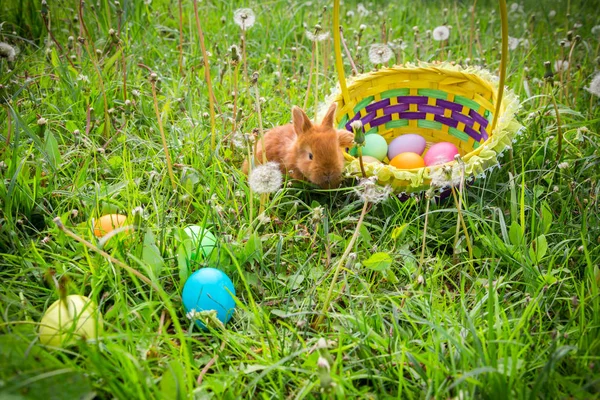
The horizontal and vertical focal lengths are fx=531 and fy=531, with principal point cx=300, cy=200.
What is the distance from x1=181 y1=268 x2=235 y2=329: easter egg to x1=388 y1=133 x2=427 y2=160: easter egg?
1.62m

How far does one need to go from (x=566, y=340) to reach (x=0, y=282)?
2023 millimetres

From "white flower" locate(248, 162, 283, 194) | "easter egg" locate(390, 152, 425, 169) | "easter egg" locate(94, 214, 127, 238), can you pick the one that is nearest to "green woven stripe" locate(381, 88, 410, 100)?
"easter egg" locate(390, 152, 425, 169)

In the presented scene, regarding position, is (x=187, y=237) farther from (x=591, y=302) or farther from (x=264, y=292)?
(x=591, y=302)

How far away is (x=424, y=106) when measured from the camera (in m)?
3.33

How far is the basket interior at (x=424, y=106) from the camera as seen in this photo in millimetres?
3076

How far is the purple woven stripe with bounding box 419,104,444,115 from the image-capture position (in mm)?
3297

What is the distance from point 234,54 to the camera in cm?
232

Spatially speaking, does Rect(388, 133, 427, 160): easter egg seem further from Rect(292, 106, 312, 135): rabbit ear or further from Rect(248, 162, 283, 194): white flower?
Rect(248, 162, 283, 194): white flower

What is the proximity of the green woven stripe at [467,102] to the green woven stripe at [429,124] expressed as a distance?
0.20 metres

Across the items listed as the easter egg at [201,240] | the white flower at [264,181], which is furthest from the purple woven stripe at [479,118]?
the easter egg at [201,240]

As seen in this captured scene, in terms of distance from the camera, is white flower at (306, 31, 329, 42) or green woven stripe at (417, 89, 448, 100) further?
green woven stripe at (417, 89, 448, 100)

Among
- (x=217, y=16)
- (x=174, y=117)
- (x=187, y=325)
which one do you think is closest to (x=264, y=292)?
(x=187, y=325)

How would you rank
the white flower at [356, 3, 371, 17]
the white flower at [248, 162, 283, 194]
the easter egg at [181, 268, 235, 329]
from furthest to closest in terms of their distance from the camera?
the white flower at [356, 3, 371, 17]
the white flower at [248, 162, 283, 194]
the easter egg at [181, 268, 235, 329]

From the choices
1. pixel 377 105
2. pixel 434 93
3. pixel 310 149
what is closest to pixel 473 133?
pixel 434 93
